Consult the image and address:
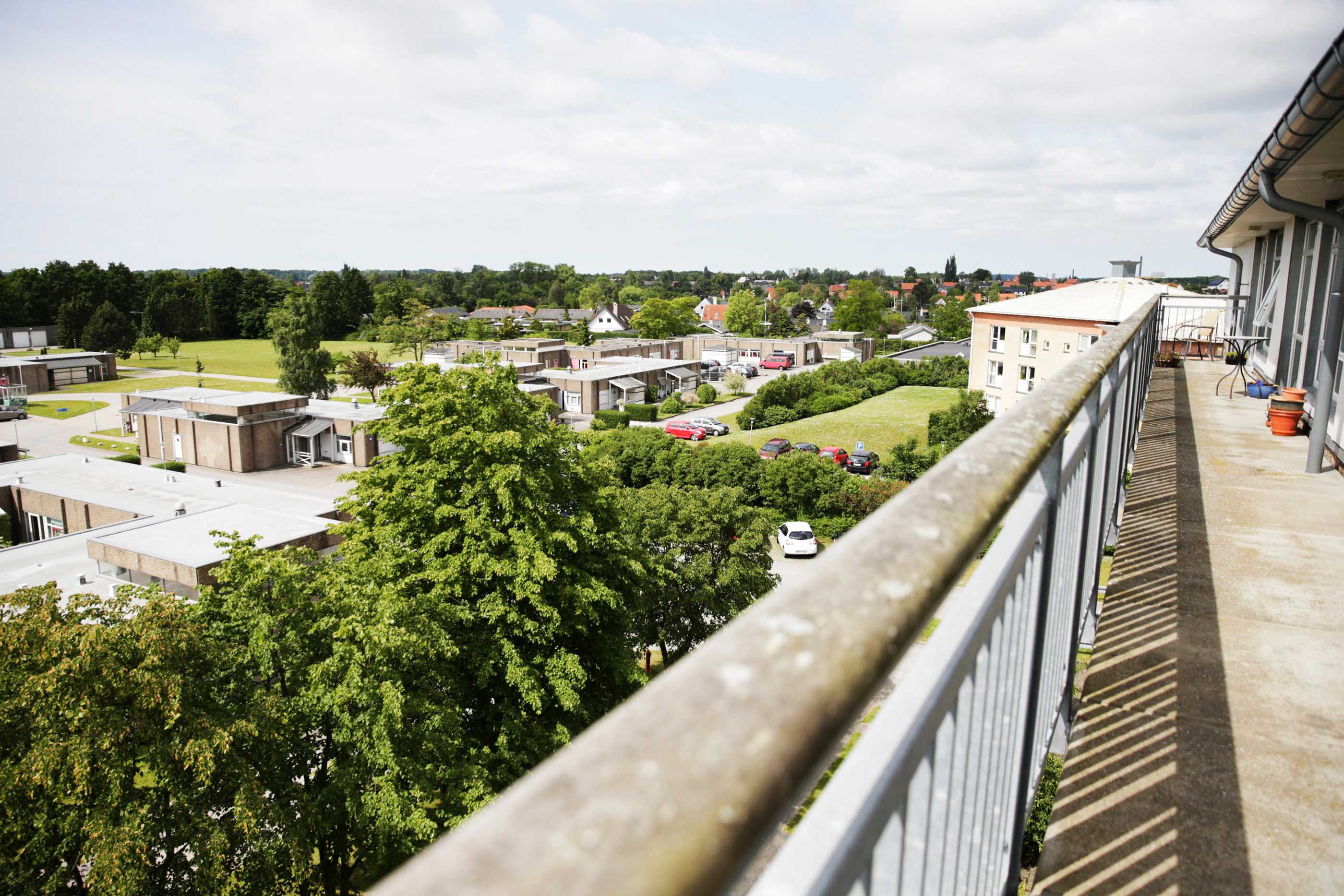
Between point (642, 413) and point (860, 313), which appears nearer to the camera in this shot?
point (642, 413)

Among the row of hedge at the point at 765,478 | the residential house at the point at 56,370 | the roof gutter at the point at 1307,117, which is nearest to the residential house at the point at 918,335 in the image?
the row of hedge at the point at 765,478

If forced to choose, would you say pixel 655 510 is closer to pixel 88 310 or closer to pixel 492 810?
pixel 492 810

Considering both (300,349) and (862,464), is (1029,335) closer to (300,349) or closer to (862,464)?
(862,464)

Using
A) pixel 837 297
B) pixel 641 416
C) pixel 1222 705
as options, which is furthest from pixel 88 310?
pixel 837 297

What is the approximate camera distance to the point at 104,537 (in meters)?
20.7

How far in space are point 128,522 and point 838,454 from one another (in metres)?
29.1

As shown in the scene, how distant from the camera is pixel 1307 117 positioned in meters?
5.17

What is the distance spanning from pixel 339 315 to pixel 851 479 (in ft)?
294

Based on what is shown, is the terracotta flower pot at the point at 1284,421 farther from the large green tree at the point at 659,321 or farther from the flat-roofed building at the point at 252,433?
the large green tree at the point at 659,321

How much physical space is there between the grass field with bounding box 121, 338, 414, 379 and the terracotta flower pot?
244 feet

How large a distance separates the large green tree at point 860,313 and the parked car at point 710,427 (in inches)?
2085

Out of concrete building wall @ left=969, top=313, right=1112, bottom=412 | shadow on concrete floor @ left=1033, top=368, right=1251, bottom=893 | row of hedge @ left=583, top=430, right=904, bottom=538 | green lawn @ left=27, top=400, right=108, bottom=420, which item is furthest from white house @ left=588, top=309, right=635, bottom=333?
shadow on concrete floor @ left=1033, top=368, right=1251, bottom=893

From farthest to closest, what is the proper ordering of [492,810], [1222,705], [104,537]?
1. [104,537]
2. [1222,705]
3. [492,810]

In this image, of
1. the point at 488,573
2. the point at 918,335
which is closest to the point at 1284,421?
the point at 488,573
